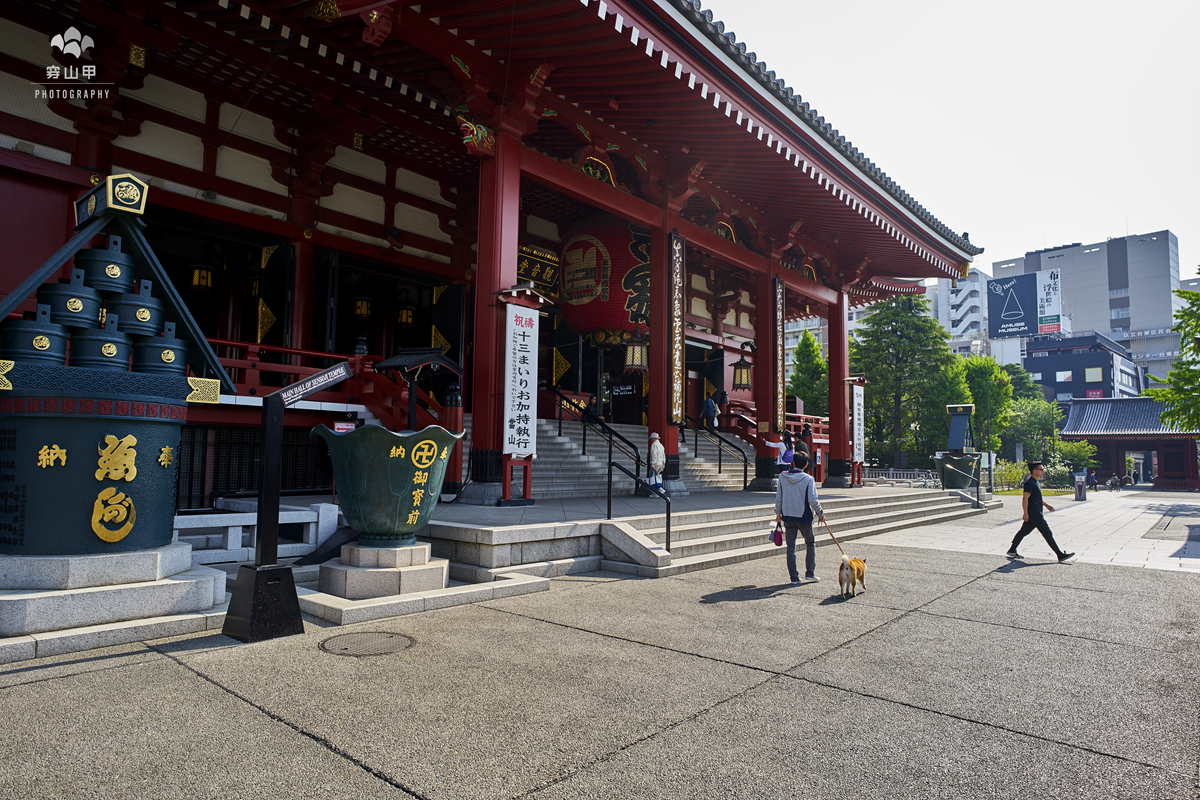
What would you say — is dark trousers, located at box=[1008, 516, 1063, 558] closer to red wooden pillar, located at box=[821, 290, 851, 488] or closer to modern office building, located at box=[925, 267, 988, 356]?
red wooden pillar, located at box=[821, 290, 851, 488]

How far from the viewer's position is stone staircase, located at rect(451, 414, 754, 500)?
11.8 metres

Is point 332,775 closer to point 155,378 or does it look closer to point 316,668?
point 316,668

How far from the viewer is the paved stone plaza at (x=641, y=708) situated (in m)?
2.72

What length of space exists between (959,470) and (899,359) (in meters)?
16.0

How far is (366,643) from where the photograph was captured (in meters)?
4.61

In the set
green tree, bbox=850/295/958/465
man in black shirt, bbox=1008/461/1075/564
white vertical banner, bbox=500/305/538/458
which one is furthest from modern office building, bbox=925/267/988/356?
white vertical banner, bbox=500/305/538/458

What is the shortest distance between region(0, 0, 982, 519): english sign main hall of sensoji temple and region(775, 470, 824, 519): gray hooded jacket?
3691 mm

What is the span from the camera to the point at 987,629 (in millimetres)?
5363

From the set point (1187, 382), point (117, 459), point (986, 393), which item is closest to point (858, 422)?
point (1187, 382)

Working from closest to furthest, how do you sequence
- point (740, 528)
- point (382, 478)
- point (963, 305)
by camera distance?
point (382, 478), point (740, 528), point (963, 305)

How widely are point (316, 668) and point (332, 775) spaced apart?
1.49m

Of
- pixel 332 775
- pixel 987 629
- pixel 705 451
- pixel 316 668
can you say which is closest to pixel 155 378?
pixel 316 668

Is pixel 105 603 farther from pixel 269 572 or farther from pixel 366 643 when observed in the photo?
pixel 366 643

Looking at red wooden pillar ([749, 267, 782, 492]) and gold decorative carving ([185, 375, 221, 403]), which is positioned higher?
red wooden pillar ([749, 267, 782, 492])
